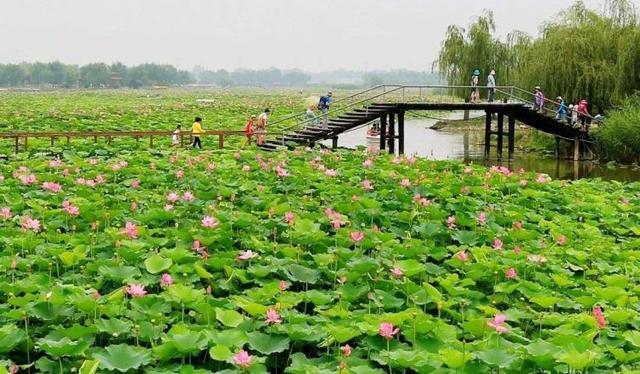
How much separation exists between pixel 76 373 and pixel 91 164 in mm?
6395

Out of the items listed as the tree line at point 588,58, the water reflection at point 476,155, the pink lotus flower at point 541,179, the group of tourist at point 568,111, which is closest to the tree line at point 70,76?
the water reflection at point 476,155

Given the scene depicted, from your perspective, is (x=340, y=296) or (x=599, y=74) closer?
(x=340, y=296)

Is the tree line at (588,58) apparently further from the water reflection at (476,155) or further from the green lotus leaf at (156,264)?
the green lotus leaf at (156,264)

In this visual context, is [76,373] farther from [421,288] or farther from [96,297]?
[421,288]

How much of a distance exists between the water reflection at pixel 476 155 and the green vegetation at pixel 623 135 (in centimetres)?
47

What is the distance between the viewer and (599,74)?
762 inches

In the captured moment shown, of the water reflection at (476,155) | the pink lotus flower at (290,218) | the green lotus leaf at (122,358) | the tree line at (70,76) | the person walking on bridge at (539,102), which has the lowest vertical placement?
the water reflection at (476,155)

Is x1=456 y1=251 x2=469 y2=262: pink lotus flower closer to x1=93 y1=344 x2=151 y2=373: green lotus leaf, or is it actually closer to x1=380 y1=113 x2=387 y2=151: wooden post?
x1=93 y1=344 x2=151 y2=373: green lotus leaf

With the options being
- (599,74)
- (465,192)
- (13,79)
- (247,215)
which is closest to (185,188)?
(247,215)

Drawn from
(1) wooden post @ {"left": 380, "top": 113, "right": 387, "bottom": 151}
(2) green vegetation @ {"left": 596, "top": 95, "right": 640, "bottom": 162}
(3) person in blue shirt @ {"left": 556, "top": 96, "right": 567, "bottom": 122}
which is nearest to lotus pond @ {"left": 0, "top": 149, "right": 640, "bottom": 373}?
(2) green vegetation @ {"left": 596, "top": 95, "right": 640, "bottom": 162}

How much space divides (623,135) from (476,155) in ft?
13.4

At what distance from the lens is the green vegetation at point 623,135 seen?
1664cm

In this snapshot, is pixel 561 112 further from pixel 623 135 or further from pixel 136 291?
pixel 136 291

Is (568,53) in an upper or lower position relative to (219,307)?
upper
